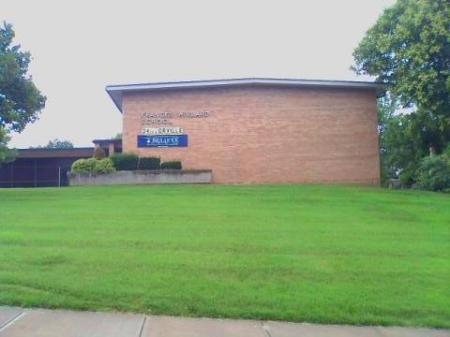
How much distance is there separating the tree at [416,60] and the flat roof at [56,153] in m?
20.1

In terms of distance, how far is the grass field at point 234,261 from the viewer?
5.77 metres

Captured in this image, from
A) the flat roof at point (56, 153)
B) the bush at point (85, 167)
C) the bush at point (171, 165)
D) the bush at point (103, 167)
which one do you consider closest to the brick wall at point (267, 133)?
the bush at point (171, 165)

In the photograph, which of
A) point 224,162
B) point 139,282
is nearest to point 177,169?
point 224,162

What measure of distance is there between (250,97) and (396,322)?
21022mm

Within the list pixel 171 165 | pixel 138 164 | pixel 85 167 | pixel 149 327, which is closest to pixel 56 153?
pixel 85 167

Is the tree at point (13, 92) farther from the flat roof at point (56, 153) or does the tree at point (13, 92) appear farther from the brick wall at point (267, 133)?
the flat roof at point (56, 153)

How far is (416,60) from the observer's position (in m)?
22.1

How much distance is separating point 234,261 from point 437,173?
18.9 metres

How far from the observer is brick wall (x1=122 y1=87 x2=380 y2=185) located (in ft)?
83.4

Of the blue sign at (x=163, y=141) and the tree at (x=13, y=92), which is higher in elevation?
the tree at (x=13, y=92)

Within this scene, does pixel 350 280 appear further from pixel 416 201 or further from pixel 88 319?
pixel 416 201

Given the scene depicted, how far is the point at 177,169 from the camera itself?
24016 mm

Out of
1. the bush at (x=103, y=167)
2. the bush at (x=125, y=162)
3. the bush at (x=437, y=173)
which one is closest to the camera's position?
the bush at (x=437, y=173)

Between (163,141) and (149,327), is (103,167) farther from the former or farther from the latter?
(149,327)
